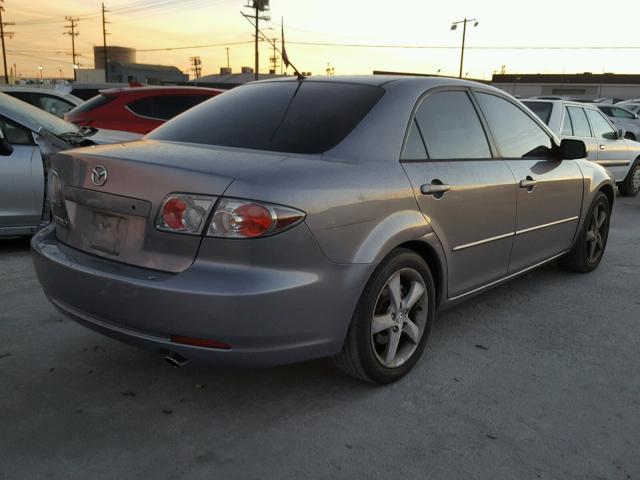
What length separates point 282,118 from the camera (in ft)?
10.4

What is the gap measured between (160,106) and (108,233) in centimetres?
602

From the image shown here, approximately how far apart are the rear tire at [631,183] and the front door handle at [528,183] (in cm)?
757

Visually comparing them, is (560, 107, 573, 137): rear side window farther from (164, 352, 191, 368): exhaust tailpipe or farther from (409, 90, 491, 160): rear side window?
(164, 352, 191, 368): exhaust tailpipe

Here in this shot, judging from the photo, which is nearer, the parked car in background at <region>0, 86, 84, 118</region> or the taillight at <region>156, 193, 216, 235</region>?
the taillight at <region>156, 193, 216, 235</region>

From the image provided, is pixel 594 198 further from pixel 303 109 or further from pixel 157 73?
pixel 157 73

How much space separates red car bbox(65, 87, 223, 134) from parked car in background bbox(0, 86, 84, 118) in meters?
1.41

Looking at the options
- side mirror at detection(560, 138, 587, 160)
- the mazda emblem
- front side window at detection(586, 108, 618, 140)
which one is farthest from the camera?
front side window at detection(586, 108, 618, 140)

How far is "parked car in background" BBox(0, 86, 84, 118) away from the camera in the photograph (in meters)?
9.51

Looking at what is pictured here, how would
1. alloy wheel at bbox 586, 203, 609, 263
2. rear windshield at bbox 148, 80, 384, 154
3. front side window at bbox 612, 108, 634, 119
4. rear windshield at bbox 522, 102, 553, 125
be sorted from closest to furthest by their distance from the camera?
rear windshield at bbox 148, 80, 384, 154 < alloy wheel at bbox 586, 203, 609, 263 < rear windshield at bbox 522, 102, 553, 125 < front side window at bbox 612, 108, 634, 119

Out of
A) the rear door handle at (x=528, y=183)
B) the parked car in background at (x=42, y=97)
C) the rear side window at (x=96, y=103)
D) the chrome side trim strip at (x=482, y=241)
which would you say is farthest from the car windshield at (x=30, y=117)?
the rear door handle at (x=528, y=183)

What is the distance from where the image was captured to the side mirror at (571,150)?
444cm

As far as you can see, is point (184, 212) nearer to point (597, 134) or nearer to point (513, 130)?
point (513, 130)

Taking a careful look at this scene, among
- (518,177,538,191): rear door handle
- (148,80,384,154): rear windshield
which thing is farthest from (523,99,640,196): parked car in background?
(148,80,384,154): rear windshield

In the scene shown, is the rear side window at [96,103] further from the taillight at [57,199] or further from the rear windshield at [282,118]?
the taillight at [57,199]
